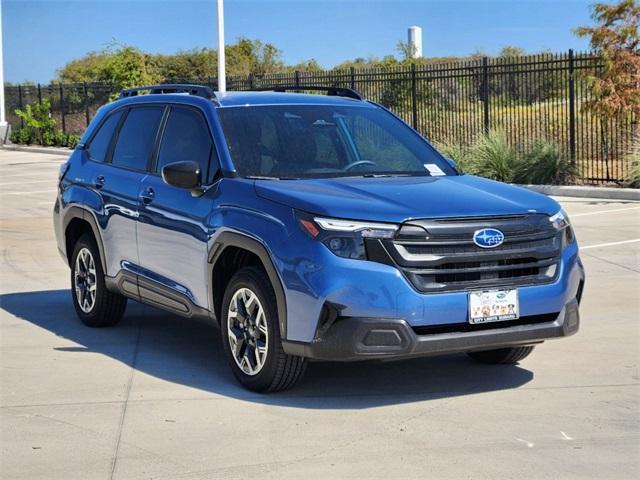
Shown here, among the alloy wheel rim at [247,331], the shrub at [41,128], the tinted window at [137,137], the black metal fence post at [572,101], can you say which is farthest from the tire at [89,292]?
the shrub at [41,128]

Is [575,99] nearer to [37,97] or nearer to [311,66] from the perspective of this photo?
[37,97]

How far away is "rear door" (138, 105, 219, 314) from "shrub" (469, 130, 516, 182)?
13.9 m

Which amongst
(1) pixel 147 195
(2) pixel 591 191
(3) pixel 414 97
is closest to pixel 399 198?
(1) pixel 147 195

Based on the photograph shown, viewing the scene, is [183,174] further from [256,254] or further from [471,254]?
[471,254]

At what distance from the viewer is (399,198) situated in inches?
259

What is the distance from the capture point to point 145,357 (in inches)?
317

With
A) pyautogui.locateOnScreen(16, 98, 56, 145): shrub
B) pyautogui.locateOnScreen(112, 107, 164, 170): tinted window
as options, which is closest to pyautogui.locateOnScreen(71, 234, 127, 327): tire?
pyautogui.locateOnScreen(112, 107, 164, 170): tinted window

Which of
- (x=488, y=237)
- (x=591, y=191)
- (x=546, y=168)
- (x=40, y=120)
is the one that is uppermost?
(x=40, y=120)

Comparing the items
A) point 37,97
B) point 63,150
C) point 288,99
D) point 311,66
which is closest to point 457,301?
point 288,99

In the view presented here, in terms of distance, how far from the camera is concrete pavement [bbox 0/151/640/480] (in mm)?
5527

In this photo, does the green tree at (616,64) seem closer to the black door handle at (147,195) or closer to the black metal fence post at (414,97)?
the black metal fence post at (414,97)

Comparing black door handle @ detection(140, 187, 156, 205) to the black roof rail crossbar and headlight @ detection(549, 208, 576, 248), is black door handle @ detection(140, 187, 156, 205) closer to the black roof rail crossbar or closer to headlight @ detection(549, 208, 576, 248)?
the black roof rail crossbar

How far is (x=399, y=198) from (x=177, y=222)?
169 centimetres

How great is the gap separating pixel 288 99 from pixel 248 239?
1638 mm
